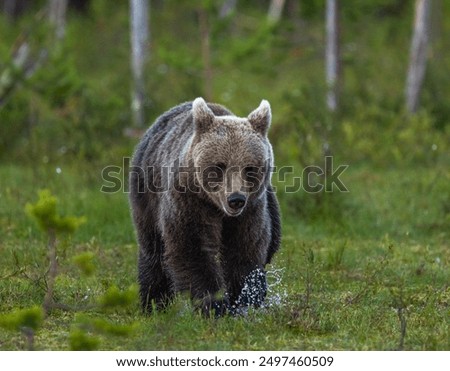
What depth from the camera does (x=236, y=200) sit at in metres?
5.83

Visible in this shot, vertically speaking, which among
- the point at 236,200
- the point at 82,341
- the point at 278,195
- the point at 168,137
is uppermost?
the point at 168,137

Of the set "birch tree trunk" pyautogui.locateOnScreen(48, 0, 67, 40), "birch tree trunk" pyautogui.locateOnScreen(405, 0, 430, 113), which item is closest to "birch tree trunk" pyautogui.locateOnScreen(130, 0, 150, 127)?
"birch tree trunk" pyautogui.locateOnScreen(405, 0, 430, 113)

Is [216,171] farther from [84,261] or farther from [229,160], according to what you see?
[84,261]

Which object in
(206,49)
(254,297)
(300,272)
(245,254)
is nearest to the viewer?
(245,254)

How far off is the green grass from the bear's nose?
2.32 ft

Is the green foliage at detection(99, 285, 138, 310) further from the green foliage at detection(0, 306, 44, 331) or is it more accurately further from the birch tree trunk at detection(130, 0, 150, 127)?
the birch tree trunk at detection(130, 0, 150, 127)

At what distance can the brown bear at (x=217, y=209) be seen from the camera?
6012mm

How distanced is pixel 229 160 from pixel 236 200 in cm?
30

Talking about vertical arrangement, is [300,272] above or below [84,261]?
below

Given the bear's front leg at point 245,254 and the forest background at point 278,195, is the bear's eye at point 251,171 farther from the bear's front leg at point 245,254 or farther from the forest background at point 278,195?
the forest background at point 278,195

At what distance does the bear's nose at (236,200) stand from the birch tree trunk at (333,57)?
28.3ft

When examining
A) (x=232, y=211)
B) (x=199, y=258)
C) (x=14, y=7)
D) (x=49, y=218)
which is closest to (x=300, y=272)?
(x=199, y=258)

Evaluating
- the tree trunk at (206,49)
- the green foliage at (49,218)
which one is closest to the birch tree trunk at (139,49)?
the tree trunk at (206,49)

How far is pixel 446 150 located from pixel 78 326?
337 inches
